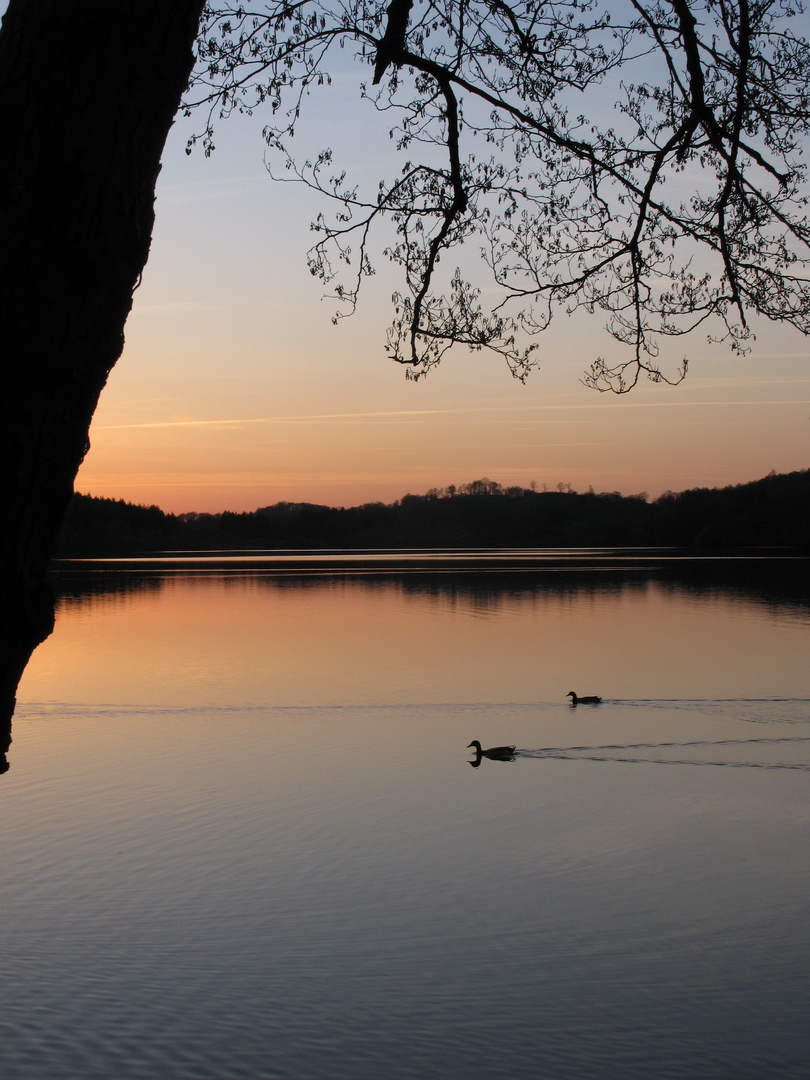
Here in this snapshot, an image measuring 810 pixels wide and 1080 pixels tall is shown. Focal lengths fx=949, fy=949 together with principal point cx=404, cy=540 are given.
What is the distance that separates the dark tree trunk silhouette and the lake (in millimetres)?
4051

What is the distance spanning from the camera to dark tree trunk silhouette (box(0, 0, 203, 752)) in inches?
72.5

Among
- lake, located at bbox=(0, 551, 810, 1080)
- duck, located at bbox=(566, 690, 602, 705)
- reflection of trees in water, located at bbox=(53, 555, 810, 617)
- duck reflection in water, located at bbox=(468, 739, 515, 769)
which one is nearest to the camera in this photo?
lake, located at bbox=(0, 551, 810, 1080)

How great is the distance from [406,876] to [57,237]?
23.0 feet

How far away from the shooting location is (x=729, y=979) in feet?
19.6

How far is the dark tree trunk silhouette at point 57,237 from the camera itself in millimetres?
1841

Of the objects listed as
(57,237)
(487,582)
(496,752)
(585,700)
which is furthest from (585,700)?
(487,582)

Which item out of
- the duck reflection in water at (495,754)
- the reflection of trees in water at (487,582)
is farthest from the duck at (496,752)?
the reflection of trees in water at (487,582)

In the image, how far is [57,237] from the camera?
1.88m

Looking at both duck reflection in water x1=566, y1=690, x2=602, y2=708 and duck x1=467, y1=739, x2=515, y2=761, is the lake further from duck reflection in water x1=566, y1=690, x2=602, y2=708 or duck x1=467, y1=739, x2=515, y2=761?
duck x1=467, y1=739, x2=515, y2=761

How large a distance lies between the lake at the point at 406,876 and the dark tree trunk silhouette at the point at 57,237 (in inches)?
159

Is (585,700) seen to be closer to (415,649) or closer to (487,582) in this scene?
(415,649)

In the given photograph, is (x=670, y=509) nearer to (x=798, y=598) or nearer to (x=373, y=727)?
(x=798, y=598)

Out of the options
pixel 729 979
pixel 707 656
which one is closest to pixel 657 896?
pixel 729 979

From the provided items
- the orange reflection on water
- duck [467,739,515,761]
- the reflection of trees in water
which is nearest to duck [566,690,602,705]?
the orange reflection on water
